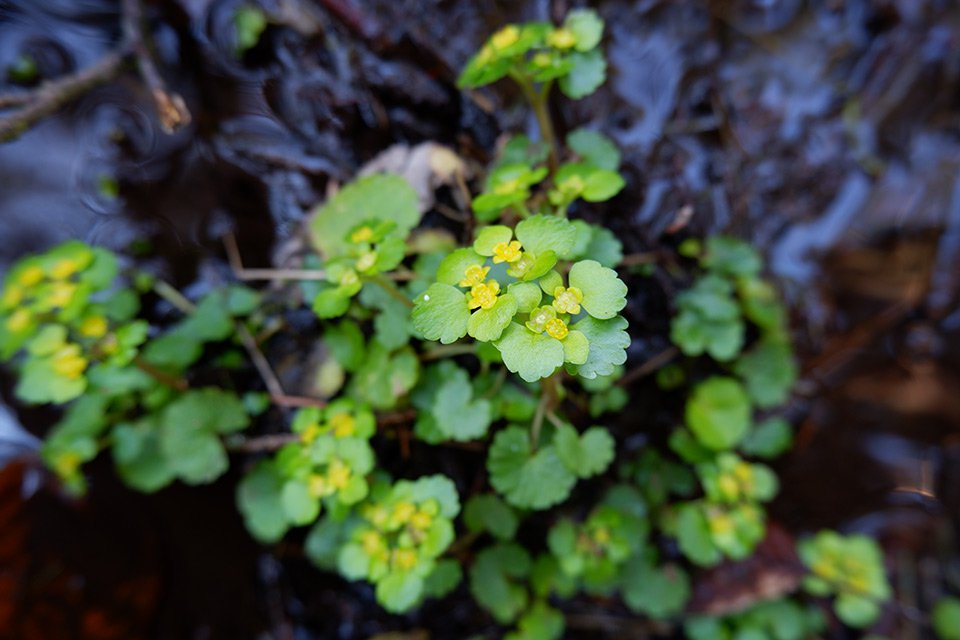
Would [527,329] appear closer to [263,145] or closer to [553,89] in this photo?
[553,89]

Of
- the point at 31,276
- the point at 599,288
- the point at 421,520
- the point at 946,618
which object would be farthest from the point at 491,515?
the point at 946,618

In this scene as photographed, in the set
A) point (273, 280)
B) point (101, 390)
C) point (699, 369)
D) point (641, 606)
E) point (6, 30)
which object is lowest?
point (641, 606)

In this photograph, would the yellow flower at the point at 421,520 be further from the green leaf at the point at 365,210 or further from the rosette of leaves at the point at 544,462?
the green leaf at the point at 365,210

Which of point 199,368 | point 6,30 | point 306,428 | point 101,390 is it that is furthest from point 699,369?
point 6,30

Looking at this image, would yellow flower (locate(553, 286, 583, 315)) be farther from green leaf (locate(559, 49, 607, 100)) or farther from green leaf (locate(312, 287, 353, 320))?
green leaf (locate(559, 49, 607, 100))

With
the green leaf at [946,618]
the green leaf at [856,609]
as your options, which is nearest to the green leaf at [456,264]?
the green leaf at [856,609]

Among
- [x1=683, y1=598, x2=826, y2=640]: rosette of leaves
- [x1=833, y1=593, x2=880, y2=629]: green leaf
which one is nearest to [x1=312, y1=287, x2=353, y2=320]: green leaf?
[x1=683, y1=598, x2=826, y2=640]: rosette of leaves
